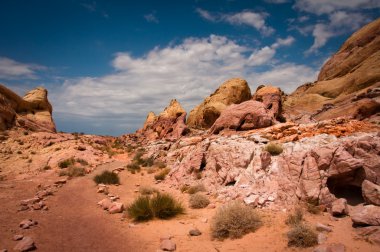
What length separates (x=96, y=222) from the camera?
834cm

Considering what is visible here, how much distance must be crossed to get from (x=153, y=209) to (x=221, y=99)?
24107 millimetres

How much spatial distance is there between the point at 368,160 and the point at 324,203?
1.94 m

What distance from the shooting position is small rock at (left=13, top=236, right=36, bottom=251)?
589 cm

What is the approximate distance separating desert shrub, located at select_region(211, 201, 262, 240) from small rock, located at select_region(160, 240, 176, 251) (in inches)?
47.1

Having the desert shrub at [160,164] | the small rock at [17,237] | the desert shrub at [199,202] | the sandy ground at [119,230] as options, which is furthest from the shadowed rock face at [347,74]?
the small rock at [17,237]

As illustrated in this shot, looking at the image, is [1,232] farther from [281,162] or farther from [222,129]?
[222,129]

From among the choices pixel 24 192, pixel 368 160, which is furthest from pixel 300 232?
pixel 24 192

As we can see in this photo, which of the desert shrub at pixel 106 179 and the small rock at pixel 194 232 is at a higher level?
the desert shrub at pixel 106 179

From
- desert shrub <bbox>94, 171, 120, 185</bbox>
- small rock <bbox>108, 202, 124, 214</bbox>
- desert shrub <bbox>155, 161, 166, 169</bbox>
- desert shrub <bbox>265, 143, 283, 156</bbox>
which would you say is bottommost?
small rock <bbox>108, 202, 124, 214</bbox>

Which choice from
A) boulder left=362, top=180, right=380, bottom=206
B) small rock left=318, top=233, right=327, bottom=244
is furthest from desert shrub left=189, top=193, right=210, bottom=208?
boulder left=362, top=180, right=380, bottom=206

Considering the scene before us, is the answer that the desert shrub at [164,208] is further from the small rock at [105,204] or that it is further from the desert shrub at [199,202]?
the small rock at [105,204]

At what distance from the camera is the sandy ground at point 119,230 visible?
247 inches

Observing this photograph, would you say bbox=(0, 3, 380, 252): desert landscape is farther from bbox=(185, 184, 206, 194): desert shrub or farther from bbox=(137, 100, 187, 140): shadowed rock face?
bbox=(137, 100, 187, 140): shadowed rock face

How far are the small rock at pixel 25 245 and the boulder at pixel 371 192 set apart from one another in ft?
28.1
